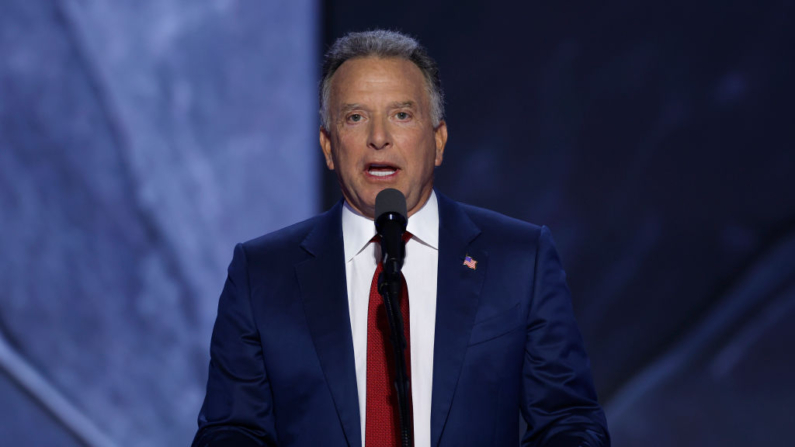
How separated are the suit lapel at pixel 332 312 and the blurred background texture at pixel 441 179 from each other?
126 centimetres

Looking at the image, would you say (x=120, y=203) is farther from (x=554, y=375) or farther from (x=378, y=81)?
(x=554, y=375)

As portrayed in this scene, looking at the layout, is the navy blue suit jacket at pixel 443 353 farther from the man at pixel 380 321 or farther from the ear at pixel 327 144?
the ear at pixel 327 144

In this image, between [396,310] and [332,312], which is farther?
[332,312]

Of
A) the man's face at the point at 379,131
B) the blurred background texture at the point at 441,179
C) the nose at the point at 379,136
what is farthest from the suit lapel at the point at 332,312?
the blurred background texture at the point at 441,179

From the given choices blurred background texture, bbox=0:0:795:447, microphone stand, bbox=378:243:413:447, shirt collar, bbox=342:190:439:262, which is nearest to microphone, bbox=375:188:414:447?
microphone stand, bbox=378:243:413:447

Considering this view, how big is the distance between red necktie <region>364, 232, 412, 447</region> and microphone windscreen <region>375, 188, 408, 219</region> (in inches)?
11.5

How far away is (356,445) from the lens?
1.51 metres

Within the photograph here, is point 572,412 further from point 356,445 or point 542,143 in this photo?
point 542,143

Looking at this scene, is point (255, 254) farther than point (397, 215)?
Yes

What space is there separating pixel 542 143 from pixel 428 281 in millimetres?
1299

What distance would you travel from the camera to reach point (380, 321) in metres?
1.61

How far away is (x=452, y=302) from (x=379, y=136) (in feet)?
1.13

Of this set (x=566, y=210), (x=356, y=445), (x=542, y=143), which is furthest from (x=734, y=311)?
(x=356, y=445)

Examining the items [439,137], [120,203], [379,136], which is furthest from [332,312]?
[120,203]
